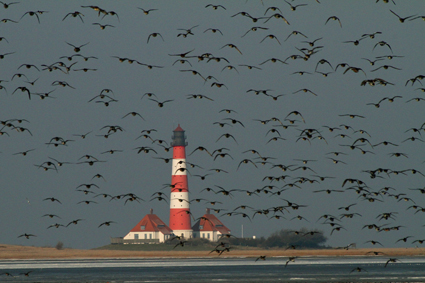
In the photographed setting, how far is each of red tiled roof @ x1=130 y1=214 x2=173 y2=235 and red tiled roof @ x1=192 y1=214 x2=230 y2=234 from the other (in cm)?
756

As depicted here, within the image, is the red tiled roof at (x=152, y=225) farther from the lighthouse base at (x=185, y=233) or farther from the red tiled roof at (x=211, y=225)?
the red tiled roof at (x=211, y=225)

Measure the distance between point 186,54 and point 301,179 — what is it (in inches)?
664

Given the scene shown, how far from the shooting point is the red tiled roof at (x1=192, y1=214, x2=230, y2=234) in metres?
152

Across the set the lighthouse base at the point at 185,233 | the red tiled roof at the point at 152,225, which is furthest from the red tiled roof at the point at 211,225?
the red tiled roof at the point at 152,225

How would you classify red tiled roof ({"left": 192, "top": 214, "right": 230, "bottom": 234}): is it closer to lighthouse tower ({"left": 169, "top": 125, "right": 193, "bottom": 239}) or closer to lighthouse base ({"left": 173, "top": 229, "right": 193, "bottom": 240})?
lighthouse base ({"left": 173, "top": 229, "right": 193, "bottom": 240})

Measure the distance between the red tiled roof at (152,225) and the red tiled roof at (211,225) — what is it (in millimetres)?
7565

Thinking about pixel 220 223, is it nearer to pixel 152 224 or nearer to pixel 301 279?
pixel 152 224

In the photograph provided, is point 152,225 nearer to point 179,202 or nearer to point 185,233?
point 185,233

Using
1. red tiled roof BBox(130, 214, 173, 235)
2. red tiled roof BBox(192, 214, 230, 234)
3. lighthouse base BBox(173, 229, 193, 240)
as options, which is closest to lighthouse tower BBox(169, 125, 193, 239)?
lighthouse base BBox(173, 229, 193, 240)

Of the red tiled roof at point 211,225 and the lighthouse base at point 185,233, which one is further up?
the red tiled roof at point 211,225

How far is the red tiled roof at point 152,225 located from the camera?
14725 centimetres

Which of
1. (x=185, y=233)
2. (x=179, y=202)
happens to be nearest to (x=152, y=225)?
(x=185, y=233)

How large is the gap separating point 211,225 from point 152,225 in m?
14.4

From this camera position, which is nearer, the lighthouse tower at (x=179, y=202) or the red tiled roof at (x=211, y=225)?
the lighthouse tower at (x=179, y=202)
